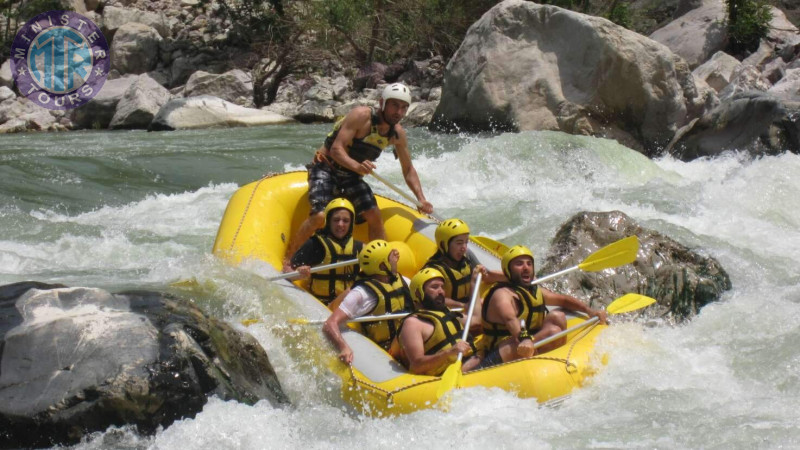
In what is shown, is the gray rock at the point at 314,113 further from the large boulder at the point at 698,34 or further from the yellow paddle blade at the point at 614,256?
the yellow paddle blade at the point at 614,256

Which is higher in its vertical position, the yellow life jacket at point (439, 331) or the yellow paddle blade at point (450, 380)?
the yellow life jacket at point (439, 331)

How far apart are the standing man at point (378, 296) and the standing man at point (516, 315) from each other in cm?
41

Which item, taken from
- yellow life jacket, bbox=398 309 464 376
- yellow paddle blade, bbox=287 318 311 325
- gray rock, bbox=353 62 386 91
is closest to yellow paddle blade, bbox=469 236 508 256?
yellow life jacket, bbox=398 309 464 376

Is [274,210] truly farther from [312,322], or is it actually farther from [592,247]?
[592,247]

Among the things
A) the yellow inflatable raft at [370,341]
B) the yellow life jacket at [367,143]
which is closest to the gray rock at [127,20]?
→ the yellow inflatable raft at [370,341]

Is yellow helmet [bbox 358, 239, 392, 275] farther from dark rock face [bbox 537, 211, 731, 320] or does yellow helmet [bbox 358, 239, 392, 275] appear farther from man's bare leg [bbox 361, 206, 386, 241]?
dark rock face [bbox 537, 211, 731, 320]

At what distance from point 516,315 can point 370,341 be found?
2.15ft

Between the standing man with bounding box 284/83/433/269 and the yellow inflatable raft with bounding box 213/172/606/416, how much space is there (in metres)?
0.15

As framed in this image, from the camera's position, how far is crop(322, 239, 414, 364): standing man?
4242 millimetres

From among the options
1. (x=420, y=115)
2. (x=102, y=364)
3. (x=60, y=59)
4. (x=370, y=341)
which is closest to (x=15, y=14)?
(x=60, y=59)

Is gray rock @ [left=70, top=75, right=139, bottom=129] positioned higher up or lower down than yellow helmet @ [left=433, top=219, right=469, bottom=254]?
lower down

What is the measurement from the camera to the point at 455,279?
178 inches

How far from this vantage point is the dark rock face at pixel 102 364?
3223 mm

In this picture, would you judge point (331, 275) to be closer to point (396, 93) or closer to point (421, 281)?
point (421, 281)
